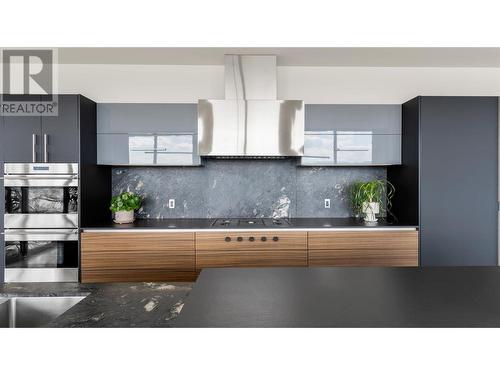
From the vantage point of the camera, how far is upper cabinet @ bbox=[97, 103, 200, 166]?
10.8ft

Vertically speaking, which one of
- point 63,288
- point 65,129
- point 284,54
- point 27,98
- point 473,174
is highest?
point 284,54

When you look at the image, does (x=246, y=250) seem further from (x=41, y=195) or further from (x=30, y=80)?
(x=30, y=80)

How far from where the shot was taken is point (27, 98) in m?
3.03

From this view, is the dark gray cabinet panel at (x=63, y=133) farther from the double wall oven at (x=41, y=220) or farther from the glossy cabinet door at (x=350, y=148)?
the glossy cabinet door at (x=350, y=148)

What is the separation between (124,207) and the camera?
335cm

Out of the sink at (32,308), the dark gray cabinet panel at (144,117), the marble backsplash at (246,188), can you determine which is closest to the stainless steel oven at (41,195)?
the dark gray cabinet panel at (144,117)

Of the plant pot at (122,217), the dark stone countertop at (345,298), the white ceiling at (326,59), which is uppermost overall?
the white ceiling at (326,59)

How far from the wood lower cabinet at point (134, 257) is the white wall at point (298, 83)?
1.37 m

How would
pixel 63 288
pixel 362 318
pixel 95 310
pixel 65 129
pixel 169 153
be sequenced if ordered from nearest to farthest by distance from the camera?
pixel 362 318 → pixel 95 310 → pixel 63 288 → pixel 65 129 → pixel 169 153

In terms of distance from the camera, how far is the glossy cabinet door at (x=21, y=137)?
9.89ft

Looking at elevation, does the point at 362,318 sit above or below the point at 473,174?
below
